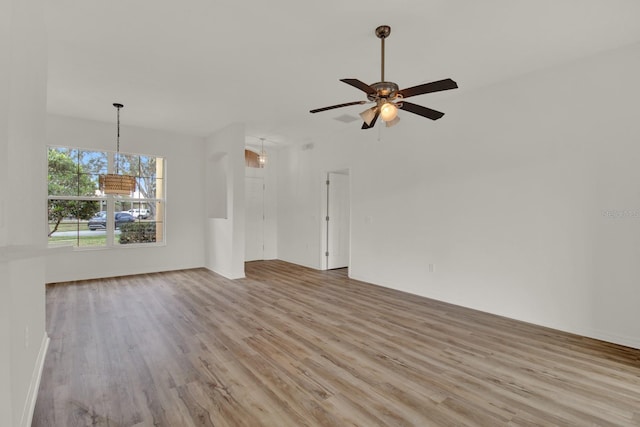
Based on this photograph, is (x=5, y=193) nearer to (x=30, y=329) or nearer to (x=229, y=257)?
(x=30, y=329)

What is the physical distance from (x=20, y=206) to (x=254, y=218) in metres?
6.46

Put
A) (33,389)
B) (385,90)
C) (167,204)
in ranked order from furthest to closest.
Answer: (167,204), (385,90), (33,389)

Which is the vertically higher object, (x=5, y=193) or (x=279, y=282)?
(x=5, y=193)

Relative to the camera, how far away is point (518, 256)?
397 cm

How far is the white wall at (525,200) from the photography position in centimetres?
328

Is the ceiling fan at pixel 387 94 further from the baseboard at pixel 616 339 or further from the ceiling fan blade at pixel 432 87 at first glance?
the baseboard at pixel 616 339

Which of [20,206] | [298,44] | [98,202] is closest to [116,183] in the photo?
[98,202]

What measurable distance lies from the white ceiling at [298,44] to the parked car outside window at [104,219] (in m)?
2.24

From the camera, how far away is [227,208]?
6.36 meters

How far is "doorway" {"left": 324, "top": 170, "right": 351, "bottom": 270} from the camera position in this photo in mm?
7219

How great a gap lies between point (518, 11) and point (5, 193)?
3.80 metres

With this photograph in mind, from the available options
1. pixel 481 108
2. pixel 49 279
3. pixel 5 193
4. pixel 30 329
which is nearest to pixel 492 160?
pixel 481 108

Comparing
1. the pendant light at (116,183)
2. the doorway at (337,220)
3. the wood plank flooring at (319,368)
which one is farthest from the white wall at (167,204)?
the doorway at (337,220)

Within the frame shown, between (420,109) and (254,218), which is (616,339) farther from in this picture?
(254,218)
